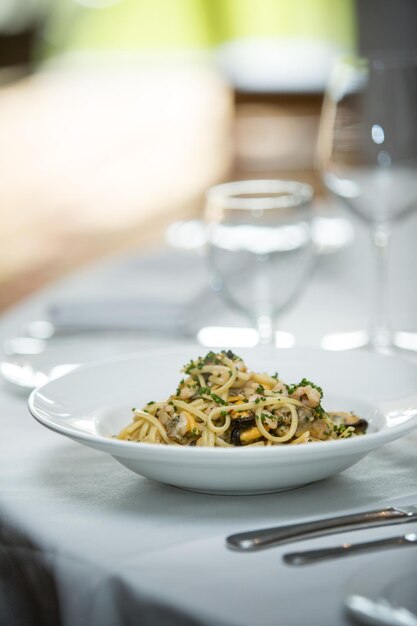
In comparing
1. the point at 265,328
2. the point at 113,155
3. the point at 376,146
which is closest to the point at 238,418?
the point at 265,328

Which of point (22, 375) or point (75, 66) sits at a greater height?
point (75, 66)

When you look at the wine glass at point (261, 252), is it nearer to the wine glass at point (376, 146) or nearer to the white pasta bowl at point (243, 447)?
the wine glass at point (376, 146)

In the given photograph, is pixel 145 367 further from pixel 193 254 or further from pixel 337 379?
pixel 193 254

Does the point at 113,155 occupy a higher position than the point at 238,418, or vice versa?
the point at 113,155

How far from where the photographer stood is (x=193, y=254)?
1782mm

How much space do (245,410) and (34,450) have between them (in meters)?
0.23

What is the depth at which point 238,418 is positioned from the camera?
0.84m

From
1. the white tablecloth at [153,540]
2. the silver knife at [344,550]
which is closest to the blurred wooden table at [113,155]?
the white tablecloth at [153,540]

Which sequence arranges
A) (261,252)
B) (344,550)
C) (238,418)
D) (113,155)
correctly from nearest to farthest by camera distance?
(344,550), (238,418), (261,252), (113,155)

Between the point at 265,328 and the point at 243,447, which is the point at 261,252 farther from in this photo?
the point at 243,447

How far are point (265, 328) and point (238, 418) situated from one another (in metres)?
0.44

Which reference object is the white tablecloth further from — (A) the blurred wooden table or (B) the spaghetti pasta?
(A) the blurred wooden table

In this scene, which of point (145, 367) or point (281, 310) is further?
point (281, 310)

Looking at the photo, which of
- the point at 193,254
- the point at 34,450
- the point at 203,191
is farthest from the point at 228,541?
the point at 203,191
